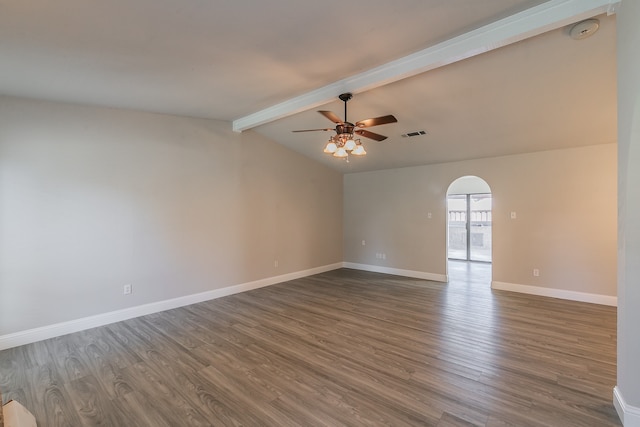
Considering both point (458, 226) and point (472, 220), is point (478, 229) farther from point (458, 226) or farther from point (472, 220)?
point (458, 226)

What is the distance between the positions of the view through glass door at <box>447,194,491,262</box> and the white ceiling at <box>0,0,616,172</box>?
14.1 feet

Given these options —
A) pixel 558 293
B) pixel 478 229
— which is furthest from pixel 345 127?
pixel 478 229

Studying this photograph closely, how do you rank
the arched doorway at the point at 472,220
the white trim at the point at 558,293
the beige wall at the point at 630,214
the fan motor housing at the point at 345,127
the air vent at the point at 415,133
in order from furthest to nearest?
1. the arched doorway at the point at 472,220
2. the air vent at the point at 415,133
3. the white trim at the point at 558,293
4. the fan motor housing at the point at 345,127
5. the beige wall at the point at 630,214

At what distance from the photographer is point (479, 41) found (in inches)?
96.5

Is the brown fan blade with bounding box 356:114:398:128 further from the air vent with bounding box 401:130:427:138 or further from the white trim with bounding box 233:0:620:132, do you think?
the air vent with bounding box 401:130:427:138

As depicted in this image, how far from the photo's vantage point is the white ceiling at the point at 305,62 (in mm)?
2094

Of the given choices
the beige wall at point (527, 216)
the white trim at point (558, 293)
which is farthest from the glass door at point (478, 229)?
the white trim at point (558, 293)

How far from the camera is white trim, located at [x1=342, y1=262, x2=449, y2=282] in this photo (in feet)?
19.8

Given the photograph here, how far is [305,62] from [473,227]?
7.89 m

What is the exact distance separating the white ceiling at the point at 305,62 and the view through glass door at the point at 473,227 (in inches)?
169

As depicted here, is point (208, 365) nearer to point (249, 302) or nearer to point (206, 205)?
Answer: point (249, 302)

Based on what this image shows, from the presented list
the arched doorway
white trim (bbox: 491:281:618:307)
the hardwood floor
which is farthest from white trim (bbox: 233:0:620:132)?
the arched doorway

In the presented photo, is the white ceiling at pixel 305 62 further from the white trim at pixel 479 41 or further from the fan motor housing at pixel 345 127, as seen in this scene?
the fan motor housing at pixel 345 127

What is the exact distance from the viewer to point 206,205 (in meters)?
4.80
